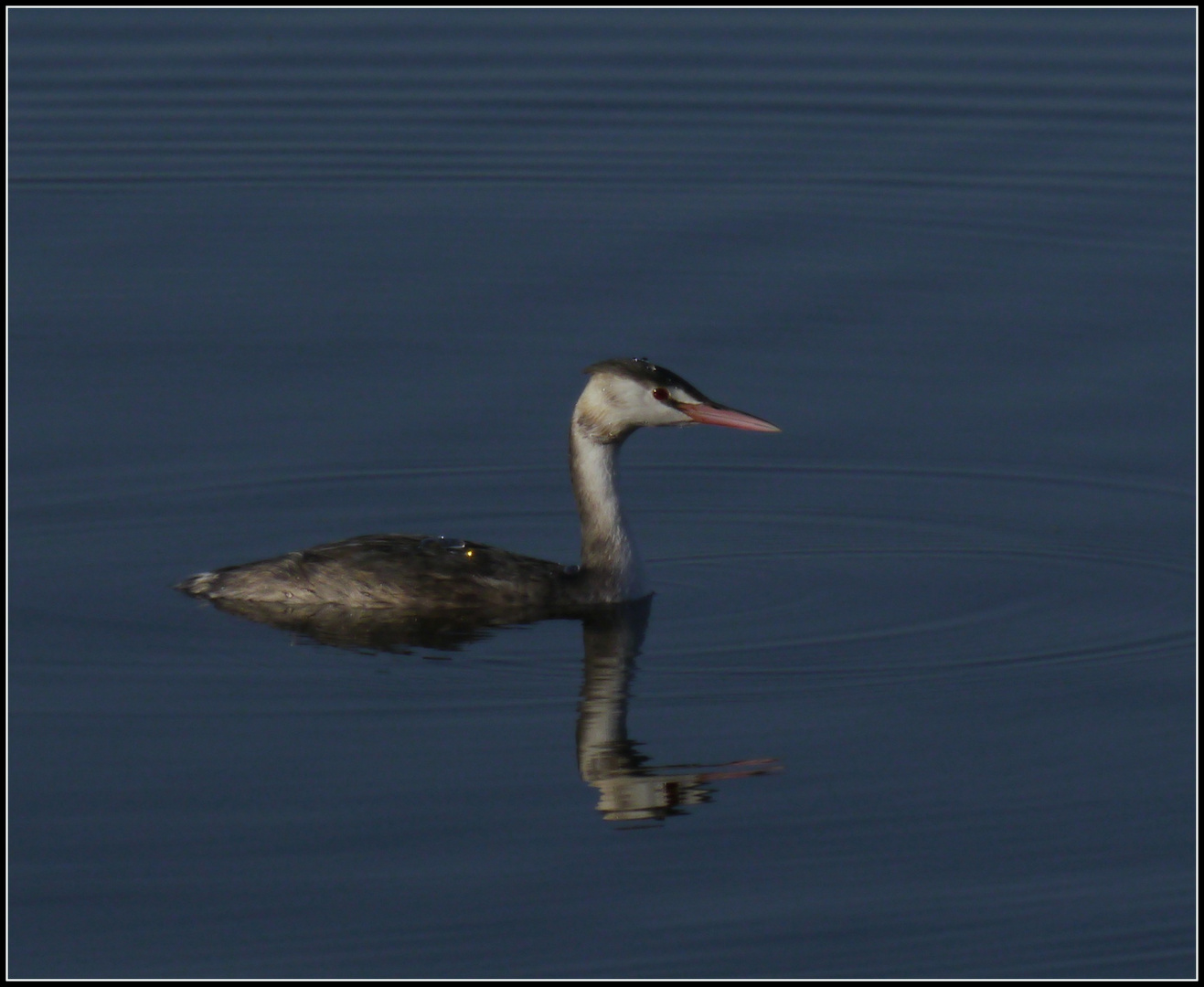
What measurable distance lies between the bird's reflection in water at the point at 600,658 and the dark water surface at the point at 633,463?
4 centimetres

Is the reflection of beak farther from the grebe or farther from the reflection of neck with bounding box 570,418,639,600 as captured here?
the reflection of neck with bounding box 570,418,639,600

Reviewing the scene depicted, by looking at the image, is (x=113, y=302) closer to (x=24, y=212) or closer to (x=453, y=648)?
(x=24, y=212)

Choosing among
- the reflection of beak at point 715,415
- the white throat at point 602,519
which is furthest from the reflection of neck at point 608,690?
the reflection of beak at point 715,415

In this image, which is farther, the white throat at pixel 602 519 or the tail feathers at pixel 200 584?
the white throat at pixel 602 519

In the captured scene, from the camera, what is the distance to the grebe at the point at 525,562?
1188 centimetres

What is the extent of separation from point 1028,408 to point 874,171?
485 cm

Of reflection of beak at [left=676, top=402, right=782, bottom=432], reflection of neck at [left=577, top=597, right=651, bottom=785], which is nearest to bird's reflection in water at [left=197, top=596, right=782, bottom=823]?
reflection of neck at [left=577, top=597, right=651, bottom=785]

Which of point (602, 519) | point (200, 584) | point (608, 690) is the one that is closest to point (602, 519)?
point (602, 519)

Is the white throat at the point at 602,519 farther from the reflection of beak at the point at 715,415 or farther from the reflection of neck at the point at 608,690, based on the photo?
the reflection of beak at the point at 715,415

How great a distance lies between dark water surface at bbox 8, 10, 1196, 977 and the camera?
918 centimetres

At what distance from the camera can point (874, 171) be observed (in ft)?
61.9

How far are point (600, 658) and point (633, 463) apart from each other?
9.74ft

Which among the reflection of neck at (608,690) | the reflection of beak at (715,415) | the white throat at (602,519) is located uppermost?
the reflection of beak at (715,415)

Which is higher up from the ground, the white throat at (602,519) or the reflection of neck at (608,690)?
the white throat at (602,519)
